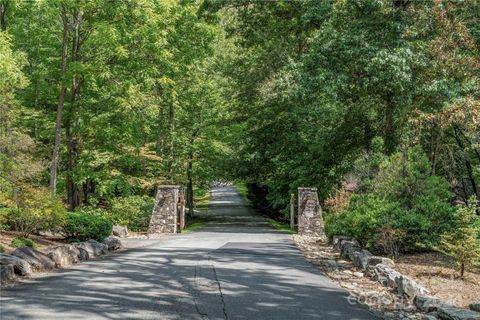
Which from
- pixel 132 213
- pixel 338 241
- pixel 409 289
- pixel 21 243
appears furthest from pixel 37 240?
pixel 132 213

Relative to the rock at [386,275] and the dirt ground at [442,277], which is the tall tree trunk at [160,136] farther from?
the rock at [386,275]

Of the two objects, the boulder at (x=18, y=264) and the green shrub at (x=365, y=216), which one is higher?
the green shrub at (x=365, y=216)

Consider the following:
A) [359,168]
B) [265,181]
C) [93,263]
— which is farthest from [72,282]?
[265,181]

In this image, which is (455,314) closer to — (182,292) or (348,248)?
(182,292)

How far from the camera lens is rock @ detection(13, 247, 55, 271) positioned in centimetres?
894

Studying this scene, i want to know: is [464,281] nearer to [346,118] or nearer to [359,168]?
[359,168]

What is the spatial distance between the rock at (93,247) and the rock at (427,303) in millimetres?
7275

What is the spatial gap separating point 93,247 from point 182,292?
5.04 metres

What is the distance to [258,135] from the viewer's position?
28406 mm

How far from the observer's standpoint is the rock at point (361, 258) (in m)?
10.1

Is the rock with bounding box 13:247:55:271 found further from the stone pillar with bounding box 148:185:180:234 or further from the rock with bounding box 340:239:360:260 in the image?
the stone pillar with bounding box 148:185:180:234

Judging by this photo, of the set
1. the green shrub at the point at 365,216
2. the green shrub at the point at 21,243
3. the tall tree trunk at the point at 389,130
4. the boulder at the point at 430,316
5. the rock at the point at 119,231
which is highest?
the tall tree trunk at the point at 389,130

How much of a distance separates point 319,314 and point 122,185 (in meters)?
18.8

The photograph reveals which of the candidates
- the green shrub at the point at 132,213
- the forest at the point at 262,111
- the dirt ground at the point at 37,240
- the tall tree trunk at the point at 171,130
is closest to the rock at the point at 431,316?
the forest at the point at 262,111
